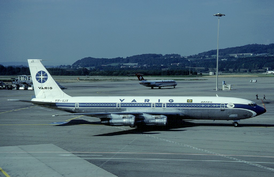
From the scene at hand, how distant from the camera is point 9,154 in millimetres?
25672

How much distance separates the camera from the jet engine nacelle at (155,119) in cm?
3450

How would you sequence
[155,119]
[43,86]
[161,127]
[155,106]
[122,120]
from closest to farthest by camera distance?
[122,120], [155,119], [155,106], [161,127], [43,86]

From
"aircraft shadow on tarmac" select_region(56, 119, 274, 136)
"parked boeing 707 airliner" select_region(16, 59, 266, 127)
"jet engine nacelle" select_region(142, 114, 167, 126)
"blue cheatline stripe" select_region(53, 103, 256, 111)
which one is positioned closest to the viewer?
"jet engine nacelle" select_region(142, 114, 167, 126)

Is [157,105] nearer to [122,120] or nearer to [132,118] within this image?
[132,118]

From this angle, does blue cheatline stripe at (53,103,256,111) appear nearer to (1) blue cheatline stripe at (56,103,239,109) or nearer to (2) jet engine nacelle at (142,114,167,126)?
(1) blue cheatline stripe at (56,103,239,109)

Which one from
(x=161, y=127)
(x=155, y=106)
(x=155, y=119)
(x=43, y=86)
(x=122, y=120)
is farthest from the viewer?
(x=43, y=86)

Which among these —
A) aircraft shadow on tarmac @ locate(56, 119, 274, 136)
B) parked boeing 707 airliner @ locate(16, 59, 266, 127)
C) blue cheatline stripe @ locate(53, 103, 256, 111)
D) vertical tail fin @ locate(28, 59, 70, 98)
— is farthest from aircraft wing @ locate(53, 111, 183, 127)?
vertical tail fin @ locate(28, 59, 70, 98)

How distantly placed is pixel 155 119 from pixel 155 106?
311 cm

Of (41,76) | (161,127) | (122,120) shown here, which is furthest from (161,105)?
(41,76)

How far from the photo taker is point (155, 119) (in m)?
34.6

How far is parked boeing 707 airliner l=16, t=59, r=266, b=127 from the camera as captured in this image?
36.4 m

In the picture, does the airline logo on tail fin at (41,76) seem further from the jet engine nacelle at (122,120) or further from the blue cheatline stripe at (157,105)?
the jet engine nacelle at (122,120)

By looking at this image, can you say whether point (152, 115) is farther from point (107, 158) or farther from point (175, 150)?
point (107, 158)

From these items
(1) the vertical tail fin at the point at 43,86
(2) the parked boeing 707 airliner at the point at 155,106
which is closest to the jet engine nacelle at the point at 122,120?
(2) the parked boeing 707 airliner at the point at 155,106
